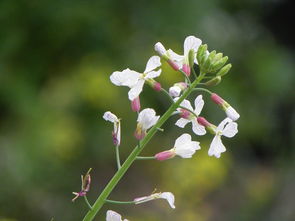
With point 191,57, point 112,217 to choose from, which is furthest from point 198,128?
point 112,217

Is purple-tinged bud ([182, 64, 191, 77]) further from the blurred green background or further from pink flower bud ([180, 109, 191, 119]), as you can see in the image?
the blurred green background

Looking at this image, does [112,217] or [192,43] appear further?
[192,43]

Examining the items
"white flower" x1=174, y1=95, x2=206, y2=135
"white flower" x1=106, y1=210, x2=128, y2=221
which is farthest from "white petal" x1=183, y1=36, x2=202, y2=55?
"white flower" x1=106, y1=210, x2=128, y2=221

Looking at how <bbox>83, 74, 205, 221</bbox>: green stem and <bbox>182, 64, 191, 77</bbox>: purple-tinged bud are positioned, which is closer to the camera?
<bbox>83, 74, 205, 221</bbox>: green stem

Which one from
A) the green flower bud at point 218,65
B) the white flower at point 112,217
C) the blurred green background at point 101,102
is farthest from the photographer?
the blurred green background at point 101,102

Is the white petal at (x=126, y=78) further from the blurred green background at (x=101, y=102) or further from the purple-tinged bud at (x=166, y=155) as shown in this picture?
the blurred green background at (x=101, y=102)

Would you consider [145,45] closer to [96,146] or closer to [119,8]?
[119,8]

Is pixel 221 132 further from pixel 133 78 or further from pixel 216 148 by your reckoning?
pixel 133 78

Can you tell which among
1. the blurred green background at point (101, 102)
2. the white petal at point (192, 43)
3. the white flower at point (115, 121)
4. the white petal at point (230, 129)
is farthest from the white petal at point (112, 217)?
the blurred green background at point (101, 102)
